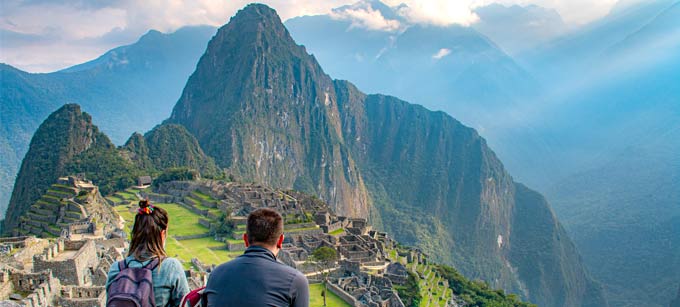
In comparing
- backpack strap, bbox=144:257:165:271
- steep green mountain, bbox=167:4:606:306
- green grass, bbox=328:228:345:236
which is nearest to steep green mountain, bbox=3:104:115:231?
steep green mountain, bbox=167:4:606:306

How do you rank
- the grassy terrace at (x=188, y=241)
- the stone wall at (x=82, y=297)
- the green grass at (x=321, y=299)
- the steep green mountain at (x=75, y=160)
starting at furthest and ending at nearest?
the steep green mountain at (x=75, y=160)
the grassy terrace at (x=188, y=241)
the green grass at (x=321, y=299)
the stone wall at (x=82, y=297)

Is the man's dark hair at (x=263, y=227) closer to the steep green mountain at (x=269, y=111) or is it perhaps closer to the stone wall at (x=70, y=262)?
the stone wall at (x=70, y=262)

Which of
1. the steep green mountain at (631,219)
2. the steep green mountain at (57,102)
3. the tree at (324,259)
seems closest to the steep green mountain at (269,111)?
the steep green mountain at (57,102)

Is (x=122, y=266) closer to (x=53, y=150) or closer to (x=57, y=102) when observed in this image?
(x=53, y=150)

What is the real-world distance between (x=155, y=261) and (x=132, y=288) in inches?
13.9

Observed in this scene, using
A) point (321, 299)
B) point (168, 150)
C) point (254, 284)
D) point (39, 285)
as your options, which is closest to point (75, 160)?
point (168, 150)

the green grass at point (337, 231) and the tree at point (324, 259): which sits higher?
the tree at point (324, 259)

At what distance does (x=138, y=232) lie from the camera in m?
5.23

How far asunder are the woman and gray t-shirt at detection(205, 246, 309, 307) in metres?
0.94

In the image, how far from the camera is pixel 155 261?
5.19 meters

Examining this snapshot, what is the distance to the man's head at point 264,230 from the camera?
4.72 m

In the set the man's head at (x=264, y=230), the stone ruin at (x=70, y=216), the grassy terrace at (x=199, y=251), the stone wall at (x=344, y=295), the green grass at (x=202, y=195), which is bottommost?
the stone wall at (x=344, y=295)

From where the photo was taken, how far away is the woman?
16.9 ft

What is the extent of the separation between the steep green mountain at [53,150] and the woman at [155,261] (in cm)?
6390
